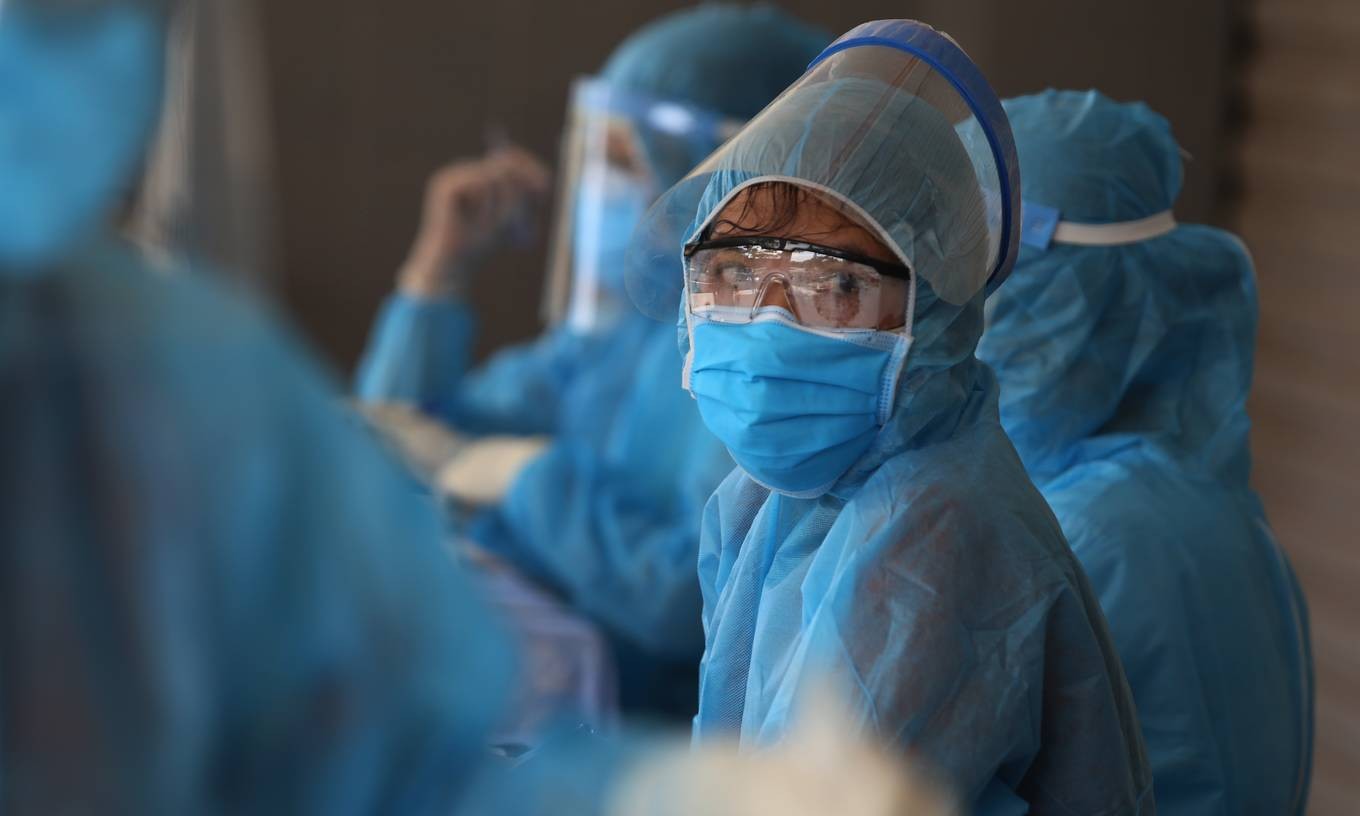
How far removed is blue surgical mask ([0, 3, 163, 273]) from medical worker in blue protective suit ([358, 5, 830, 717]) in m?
2.18

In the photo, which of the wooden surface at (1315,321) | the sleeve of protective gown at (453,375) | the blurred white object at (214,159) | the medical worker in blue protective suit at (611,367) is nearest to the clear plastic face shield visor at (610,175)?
the medical worker in blue protective suit at (611,367)

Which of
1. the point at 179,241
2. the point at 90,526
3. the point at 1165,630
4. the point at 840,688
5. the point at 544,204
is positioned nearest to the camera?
the point at 90,526

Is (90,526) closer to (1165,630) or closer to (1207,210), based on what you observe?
(1165,630)

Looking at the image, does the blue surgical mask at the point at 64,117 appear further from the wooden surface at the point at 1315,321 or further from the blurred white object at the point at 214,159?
the wooden surface at the point at 1315,321

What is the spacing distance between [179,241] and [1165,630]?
1.33m

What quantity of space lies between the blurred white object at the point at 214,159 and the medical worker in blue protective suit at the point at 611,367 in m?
1.99

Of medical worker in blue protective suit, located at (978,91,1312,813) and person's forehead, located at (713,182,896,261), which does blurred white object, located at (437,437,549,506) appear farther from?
person's forehead, located at (713,182,896,261)

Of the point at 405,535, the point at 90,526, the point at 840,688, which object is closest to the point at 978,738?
the point at 840,688

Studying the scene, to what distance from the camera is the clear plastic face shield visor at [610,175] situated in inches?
131

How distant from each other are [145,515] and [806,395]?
1.03 m

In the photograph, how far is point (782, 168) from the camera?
1.54 m

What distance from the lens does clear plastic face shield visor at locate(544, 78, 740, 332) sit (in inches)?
131

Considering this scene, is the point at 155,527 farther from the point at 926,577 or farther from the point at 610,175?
the point at 610,175

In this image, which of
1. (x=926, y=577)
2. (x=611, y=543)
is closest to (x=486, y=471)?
(x=611, y=543)
